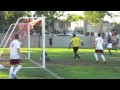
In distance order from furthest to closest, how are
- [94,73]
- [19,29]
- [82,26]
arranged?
[82,26]
[19,29]
[94,73]

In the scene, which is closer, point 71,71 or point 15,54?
point 15,54

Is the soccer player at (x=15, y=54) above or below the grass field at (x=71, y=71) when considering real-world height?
above

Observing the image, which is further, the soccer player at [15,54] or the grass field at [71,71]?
the grass field at [71,71]

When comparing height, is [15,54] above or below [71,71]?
above

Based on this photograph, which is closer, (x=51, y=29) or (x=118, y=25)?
(x=51, y=29)

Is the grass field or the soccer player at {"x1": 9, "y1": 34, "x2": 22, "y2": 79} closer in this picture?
the soccer player at {"x1": 9, "y1": 34, "x2": 22, "y2": 79}

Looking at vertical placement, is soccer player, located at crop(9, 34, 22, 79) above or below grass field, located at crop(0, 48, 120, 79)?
above
